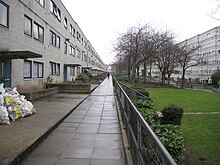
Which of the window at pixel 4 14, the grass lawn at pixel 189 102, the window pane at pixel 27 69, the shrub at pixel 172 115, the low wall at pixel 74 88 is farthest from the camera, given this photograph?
the low wall at pixel 74 88

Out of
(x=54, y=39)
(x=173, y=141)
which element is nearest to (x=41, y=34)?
(x=54, y=39)

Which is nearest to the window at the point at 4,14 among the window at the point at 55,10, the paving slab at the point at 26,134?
the paving slab at the point at 26,134

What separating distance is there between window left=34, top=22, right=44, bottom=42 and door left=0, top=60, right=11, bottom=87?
5.30 metres

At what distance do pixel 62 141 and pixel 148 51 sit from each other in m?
22.0

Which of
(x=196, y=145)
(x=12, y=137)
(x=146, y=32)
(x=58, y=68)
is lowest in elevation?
(x=196, y=145)

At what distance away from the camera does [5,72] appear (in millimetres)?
13602

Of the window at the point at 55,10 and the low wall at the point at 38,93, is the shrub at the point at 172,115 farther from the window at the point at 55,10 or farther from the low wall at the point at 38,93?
the window at the point at 55,10

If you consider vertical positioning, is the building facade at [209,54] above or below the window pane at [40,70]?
above

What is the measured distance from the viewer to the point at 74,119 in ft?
30.3

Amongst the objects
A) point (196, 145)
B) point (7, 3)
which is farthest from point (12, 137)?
point (7, 3)

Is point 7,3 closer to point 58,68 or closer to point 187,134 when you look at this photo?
point 187,134

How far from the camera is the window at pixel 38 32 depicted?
61.5ft

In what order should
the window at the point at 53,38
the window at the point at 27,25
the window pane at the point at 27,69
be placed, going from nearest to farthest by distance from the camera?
1. the window at the point at 27,25
2. the window pane at the point at 27,69
3. the window at the point at 53,38

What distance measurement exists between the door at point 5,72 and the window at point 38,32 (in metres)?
5.30
